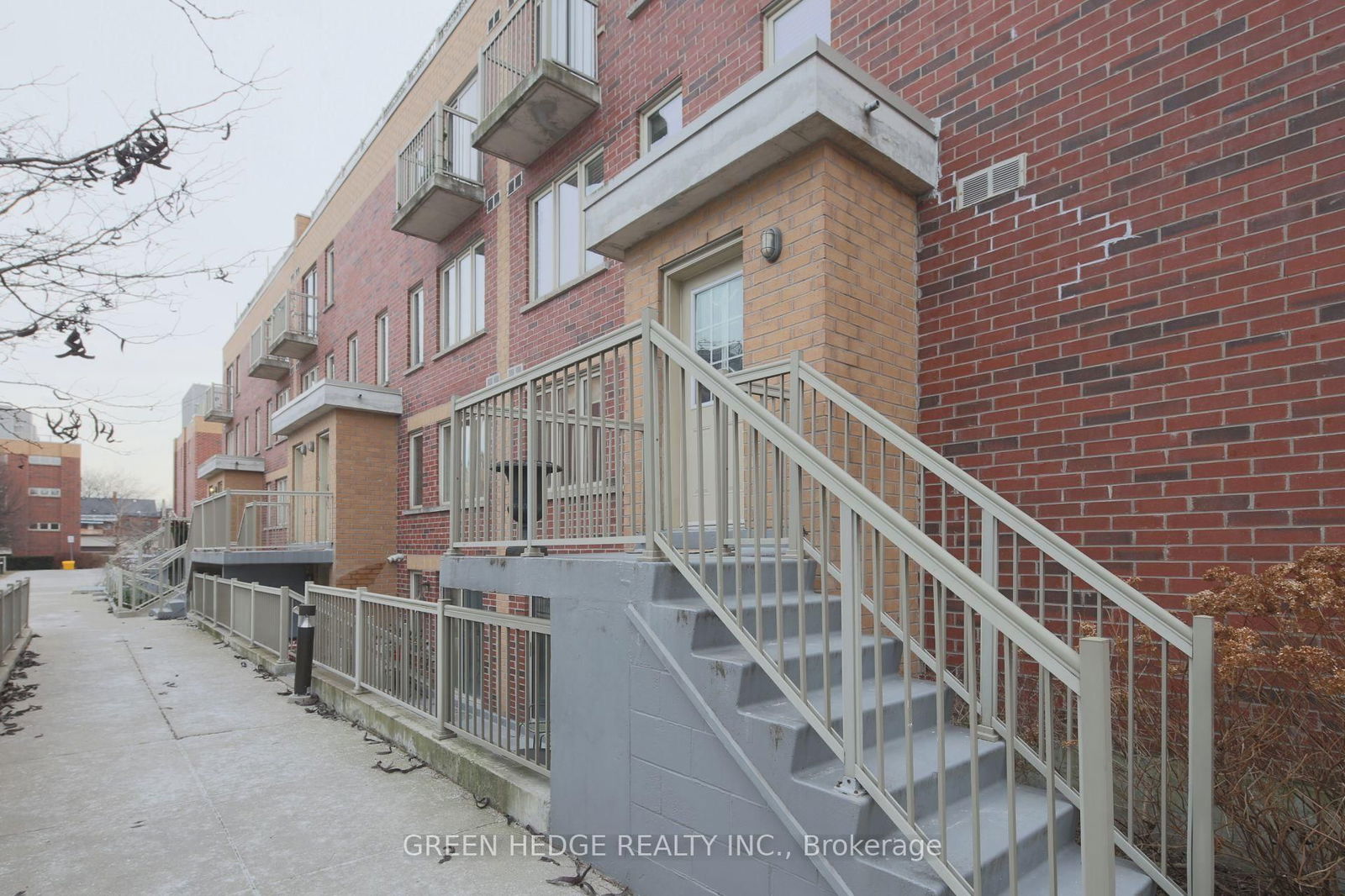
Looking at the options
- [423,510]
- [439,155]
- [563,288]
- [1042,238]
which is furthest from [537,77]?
[423,510]

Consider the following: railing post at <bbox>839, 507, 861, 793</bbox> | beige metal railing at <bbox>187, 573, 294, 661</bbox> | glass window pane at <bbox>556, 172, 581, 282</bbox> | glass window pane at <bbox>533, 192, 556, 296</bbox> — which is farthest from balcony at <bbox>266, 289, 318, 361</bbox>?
railing post at <bbox>839, 507, 861, 793</bbox>

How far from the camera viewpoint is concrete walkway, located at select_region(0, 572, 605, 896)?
3766mm

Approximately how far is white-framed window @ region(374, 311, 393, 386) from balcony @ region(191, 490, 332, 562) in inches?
94.5

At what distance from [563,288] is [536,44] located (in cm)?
305

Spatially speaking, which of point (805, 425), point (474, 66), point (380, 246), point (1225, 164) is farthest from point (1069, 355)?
point (380, 246)

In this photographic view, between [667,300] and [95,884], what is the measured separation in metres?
5.02

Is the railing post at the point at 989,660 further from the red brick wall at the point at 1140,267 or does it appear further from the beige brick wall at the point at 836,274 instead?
the beige brick wall at the point at 836,274

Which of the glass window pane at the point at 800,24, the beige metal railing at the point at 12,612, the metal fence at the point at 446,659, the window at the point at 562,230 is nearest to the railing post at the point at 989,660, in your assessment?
the metal fence at the point at 446,659

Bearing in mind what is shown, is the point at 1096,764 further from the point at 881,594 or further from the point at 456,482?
the point at 456,482

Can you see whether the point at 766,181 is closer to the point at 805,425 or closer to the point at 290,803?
the point at 805,425

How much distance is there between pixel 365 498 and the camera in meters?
13.5

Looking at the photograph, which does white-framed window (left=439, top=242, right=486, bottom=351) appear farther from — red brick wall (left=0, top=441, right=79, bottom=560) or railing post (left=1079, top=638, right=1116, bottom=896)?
red brick wall (left=0, top=441, right=79, bottom=560)

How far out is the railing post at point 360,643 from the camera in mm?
7242

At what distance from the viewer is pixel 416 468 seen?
13281 millimetres
